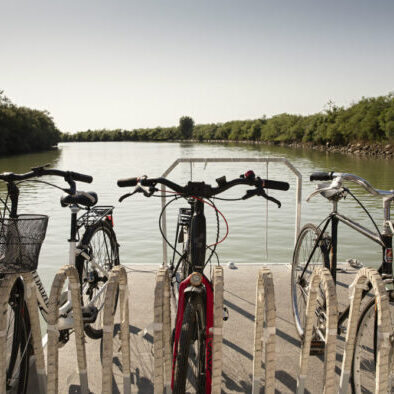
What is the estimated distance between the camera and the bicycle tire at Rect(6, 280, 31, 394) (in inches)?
89.4

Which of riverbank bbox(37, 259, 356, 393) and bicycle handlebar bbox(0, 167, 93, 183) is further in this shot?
riverbank bbox(37, 259, 356, 393)

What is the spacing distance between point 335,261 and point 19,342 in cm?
208

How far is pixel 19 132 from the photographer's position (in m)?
58.6

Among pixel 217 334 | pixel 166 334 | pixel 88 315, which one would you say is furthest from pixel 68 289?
pixel 217 334

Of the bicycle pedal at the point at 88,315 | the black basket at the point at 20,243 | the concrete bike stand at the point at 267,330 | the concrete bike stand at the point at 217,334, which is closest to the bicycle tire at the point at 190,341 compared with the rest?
the concrete bike stand at the point at 217,334

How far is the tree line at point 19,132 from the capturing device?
54.8 meters

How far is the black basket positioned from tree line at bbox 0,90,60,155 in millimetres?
55186

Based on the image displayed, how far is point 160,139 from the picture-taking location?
166 meters

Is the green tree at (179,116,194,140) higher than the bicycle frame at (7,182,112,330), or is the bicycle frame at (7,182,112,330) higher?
the green tree at (179,116,194,140)

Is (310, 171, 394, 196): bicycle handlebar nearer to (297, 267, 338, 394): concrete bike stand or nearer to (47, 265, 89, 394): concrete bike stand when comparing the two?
(297, 267, 338, 394): concrete bike stand

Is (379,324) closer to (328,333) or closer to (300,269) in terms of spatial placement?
(328,333)

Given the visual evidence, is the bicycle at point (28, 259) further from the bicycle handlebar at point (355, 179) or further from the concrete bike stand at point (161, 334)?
the bicycle handlebar at point (355, 179)

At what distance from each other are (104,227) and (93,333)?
2.87 ft

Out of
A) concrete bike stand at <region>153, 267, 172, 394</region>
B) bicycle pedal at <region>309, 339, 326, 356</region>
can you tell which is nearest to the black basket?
concrete bike stand at <region>153, 267, 172, 394</region>
